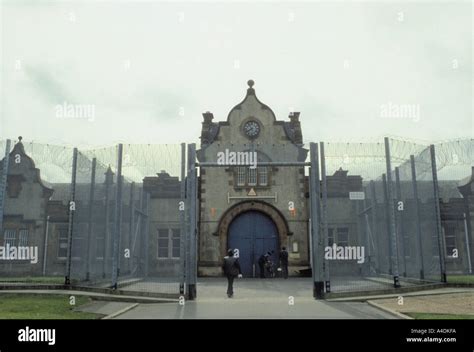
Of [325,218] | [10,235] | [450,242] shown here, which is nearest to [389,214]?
[325,218]

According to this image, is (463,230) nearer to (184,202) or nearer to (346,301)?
(346,301)


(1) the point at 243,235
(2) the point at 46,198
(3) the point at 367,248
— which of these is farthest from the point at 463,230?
(2) the point at 46,198

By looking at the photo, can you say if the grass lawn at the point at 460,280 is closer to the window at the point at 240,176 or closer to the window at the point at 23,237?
the window at the point at 240,176

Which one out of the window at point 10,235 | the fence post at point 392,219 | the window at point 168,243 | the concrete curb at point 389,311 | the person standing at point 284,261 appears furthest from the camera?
the window at point 168,243

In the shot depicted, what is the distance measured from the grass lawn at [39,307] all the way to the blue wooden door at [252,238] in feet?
45.5

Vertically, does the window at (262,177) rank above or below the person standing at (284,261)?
above

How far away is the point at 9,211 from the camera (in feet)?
86.1

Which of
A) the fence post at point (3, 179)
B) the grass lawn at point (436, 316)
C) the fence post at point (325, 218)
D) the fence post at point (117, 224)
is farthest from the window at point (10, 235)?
the grass lawn at point (436, 316)

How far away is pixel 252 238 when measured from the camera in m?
26.6

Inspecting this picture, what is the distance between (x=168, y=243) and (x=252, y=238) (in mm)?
5318

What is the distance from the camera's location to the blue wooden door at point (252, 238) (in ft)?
85.9

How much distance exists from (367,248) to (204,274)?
416 inches

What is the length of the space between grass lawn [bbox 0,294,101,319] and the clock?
17189mm
